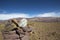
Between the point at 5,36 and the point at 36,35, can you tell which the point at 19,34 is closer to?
the point at 5,36

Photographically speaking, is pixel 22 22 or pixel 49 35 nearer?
pixel 22 22

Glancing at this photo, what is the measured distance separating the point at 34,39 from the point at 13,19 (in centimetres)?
473

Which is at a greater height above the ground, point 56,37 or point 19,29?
point 19,29

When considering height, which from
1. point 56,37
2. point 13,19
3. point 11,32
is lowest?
point 56,37

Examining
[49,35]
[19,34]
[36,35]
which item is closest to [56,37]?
[49,35]

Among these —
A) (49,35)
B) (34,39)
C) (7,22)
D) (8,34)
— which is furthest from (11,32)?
(49,35)

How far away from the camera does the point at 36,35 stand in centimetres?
2358

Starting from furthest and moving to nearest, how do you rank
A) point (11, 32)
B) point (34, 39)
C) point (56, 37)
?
point (56, 37) < point (34, 39) < point (11, 32)

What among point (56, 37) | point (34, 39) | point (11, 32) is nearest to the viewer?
point (11, 32)

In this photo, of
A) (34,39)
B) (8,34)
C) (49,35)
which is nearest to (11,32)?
(8,34)

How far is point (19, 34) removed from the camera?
19.3 meters

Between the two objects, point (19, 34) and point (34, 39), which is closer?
point (19, 34)

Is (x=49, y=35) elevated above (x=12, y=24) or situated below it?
below

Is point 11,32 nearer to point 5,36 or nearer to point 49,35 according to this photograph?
point 5,36
